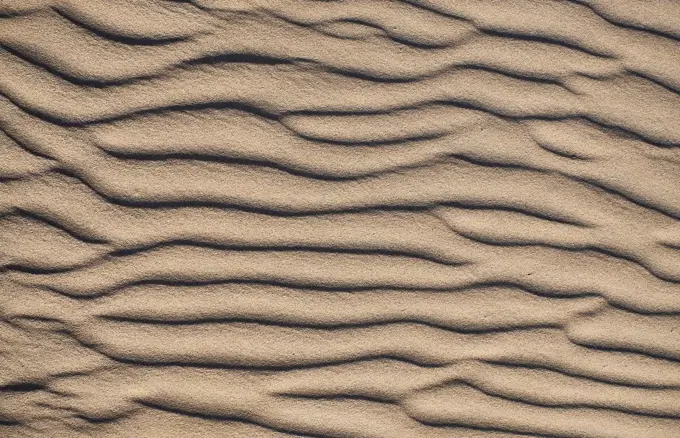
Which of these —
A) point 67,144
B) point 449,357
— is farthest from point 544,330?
point 67,144

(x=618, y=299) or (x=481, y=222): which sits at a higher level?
(x=481, y=222)

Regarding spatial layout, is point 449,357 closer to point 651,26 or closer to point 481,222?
point 481,222

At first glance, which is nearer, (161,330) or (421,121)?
(161,330)

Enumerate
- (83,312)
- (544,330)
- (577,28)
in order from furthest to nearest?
(577,28) < (544,330) < (83,312)

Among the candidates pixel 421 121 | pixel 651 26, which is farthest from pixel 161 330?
pixel 651 26

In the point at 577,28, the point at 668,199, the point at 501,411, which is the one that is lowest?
the point at 501,411

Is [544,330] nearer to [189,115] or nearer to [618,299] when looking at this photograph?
[618,299]

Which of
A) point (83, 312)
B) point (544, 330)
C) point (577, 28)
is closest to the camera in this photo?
point (83, 312)
